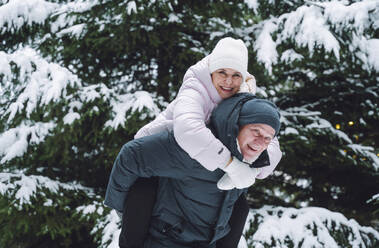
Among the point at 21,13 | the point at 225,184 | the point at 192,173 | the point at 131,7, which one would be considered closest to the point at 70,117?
the point at 21,13

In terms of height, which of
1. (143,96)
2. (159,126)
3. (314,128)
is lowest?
(314,128)

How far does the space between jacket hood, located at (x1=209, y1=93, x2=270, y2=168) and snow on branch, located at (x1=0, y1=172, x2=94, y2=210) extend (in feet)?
8.25

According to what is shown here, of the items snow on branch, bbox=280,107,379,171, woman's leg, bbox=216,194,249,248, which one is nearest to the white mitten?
woman's leg, bbox=216,194,249,248

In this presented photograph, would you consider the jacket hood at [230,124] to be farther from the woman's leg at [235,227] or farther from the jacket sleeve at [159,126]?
the woman's leg at [235,227]

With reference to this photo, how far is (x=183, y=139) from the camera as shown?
3.74 feet

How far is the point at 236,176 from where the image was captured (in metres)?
1.14

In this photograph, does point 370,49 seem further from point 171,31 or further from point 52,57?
point 52,57

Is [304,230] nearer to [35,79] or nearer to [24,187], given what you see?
[24,187]

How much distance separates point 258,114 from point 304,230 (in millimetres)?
2342

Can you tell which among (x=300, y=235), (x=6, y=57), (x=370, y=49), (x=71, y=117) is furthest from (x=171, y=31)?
(x=300, y=235)

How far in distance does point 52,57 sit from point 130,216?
3.30m

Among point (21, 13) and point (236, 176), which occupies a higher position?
point (21, 13)

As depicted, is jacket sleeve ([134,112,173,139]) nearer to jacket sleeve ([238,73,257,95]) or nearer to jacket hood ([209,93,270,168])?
jacket hood ([209,93,270,168])

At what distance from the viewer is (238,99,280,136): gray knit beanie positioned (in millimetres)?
1126
